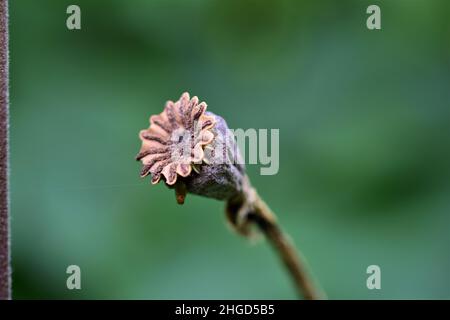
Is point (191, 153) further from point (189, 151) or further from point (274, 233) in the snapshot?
point (274, 233)

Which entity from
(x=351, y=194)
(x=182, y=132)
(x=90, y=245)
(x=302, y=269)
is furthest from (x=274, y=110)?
(x=182, y=132)

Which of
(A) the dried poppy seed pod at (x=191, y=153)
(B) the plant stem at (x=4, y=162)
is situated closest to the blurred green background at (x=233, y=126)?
(A) the dried poppy seed pod at (x=191, y=153)

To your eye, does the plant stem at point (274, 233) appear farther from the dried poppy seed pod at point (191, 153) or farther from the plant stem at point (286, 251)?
the dried poppy seed pod at point (191, 153)

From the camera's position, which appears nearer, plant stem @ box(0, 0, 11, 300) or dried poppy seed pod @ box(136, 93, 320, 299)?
plant stem @ box(0, 0, 11, 300)

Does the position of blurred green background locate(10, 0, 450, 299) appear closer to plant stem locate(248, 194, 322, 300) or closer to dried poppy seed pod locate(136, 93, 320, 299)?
plant stem locate(248, 194, 322, 300)

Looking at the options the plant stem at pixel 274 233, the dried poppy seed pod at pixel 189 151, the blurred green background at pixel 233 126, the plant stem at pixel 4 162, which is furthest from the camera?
the blurred green background at pixel 233 126

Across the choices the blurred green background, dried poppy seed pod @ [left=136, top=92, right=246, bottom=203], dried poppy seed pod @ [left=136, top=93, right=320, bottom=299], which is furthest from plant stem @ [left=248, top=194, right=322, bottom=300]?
the blurred green background
